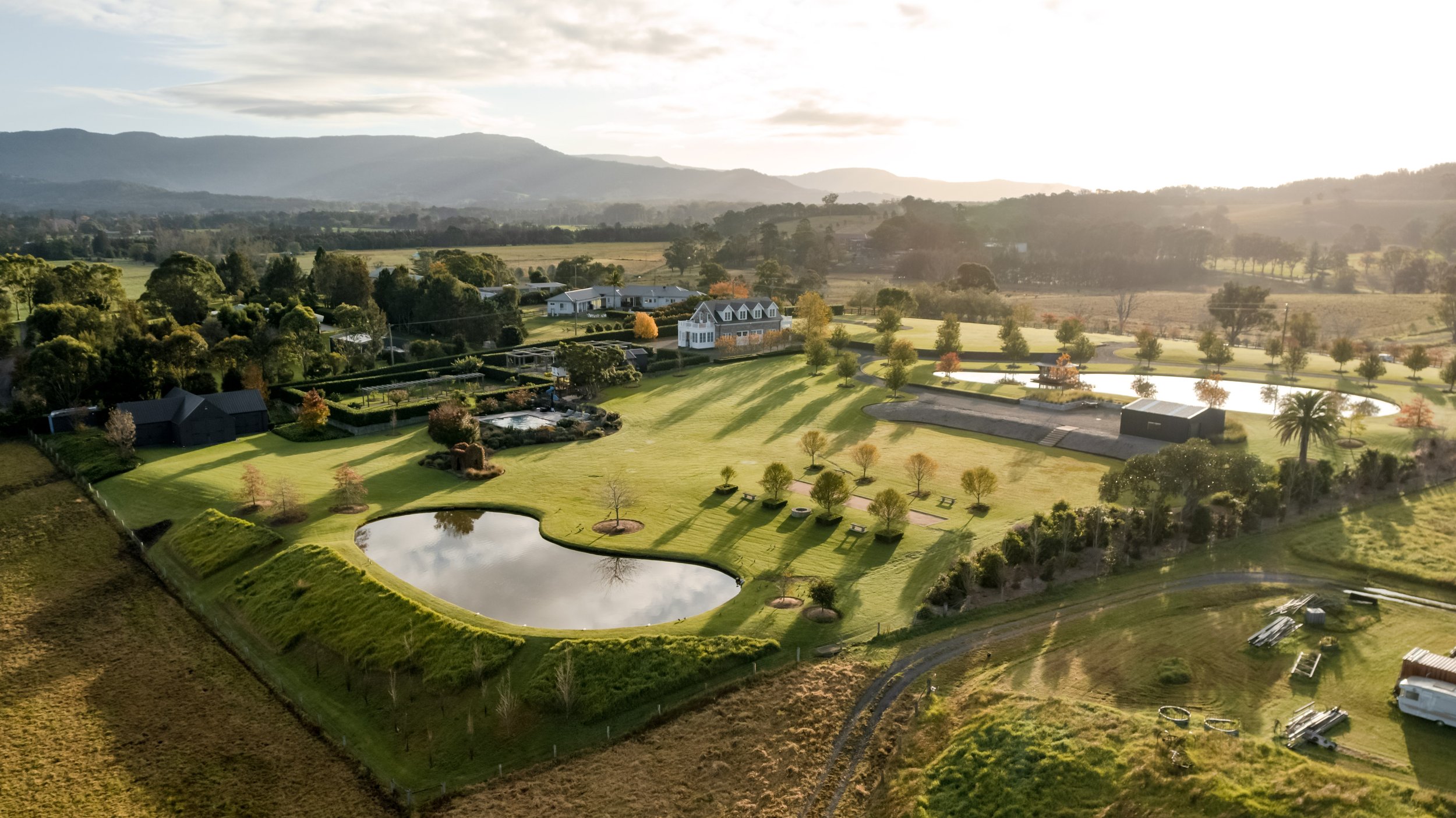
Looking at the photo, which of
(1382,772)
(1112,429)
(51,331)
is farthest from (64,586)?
(1112,429)

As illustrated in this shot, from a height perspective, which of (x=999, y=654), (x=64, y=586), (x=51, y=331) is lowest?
(x=64, y=586)

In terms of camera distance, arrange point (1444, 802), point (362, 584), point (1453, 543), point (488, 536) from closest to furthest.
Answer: point (1444, 802) → point (362, 584) → point (1453, 543) → point (488, 536)

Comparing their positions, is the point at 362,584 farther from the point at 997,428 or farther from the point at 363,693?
the point at 997,428

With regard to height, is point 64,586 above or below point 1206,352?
below

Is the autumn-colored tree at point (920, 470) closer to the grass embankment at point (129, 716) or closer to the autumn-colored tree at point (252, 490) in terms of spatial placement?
the grass embankment at point (129, 716)

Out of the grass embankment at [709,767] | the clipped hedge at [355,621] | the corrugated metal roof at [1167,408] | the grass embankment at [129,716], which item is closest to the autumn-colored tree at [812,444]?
the corrugated metal roof at [1167,408]

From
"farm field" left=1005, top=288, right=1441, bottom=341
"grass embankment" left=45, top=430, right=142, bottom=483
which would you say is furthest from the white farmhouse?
"grass embankment" left=45, top=430, right=142, bottom=483

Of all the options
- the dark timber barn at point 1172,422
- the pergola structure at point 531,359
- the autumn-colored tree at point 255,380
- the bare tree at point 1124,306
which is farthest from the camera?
the bare tree at point 1124,306
